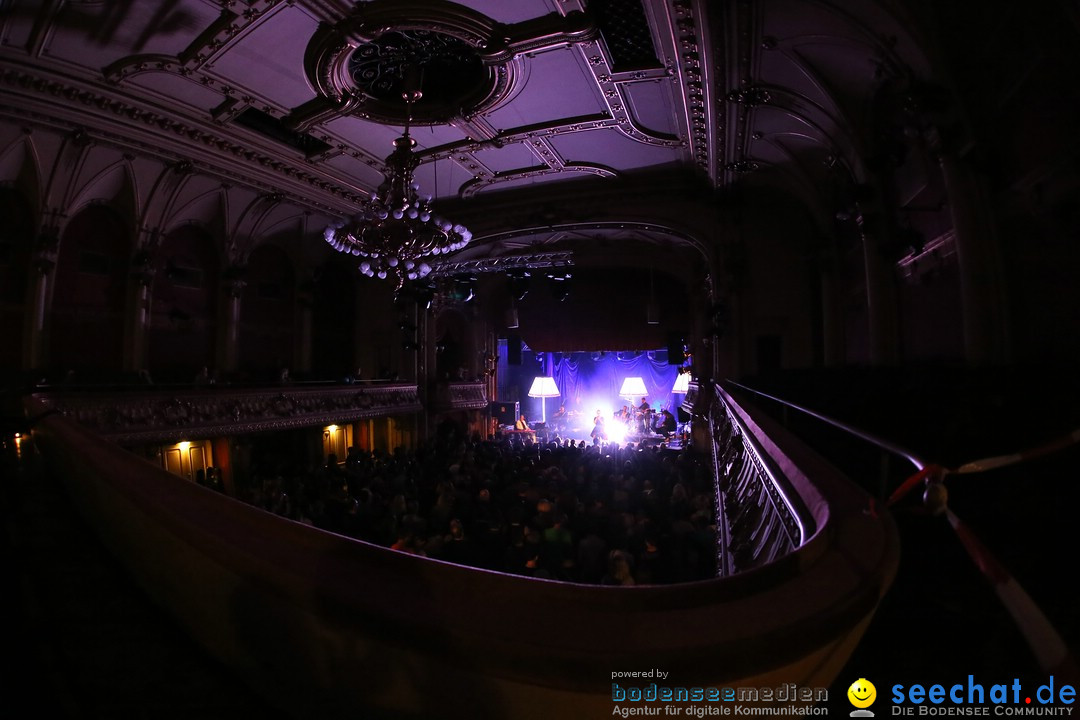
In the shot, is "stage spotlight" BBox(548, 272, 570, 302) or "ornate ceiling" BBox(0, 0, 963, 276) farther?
"stage spotlight" BBox(548, 272, 570, 302)

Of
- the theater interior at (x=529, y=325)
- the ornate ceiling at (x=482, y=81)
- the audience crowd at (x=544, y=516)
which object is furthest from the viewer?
the ornate ceiling at (x=482, y=81)

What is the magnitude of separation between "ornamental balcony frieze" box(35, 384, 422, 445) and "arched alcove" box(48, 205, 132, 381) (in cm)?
260

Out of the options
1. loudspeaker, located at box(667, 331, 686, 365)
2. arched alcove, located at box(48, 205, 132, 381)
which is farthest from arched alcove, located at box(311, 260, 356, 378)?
loudspeaker, located at box(667, 331, 686, 365)

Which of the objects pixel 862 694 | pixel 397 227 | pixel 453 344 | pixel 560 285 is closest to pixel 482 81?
pixel 397 227

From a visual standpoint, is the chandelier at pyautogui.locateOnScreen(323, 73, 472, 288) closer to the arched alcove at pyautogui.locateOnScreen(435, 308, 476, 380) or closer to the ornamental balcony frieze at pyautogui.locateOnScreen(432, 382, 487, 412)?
the ornamental balcony frieze at pyautogui.locateOnScreen(432, 382, 487, 412)

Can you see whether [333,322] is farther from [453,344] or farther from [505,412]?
[505,412]

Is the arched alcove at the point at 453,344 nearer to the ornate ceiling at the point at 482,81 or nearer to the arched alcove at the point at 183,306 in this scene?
the arched alcove at the point at 183,306

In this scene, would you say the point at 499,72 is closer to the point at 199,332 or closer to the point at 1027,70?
the point at 1027,70

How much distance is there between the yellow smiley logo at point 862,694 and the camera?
1.21 metres

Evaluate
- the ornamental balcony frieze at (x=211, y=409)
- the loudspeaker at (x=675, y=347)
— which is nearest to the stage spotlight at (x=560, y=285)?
the loudspeaker at (x=675, y=347)

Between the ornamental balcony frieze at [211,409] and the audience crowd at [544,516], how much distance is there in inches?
68.2

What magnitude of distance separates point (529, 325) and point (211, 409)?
9.99 meters

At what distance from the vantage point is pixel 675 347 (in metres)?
16.4

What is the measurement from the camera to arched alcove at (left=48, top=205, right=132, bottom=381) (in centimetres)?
970
